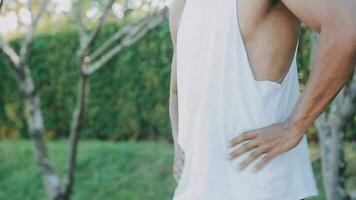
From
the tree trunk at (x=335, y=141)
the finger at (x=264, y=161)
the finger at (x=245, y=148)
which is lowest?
the tree trunk at (x=335, y=141)

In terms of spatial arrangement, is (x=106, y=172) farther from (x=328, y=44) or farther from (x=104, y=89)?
→ (x=328, y=44)

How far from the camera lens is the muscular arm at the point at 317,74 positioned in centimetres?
168

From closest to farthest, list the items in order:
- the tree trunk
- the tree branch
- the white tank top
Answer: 1. the white tank top
2. the tree trunk
3. the tree branch

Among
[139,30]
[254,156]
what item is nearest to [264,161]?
[254,156]

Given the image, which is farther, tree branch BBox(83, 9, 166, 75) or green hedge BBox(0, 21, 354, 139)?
green hedge BBox(0, 21, 354, 139)

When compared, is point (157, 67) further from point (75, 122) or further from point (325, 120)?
point (325, 120)

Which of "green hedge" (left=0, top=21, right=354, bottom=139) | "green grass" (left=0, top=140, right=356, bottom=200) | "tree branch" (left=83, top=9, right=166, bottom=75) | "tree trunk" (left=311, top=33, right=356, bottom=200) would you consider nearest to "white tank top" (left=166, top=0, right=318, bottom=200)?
"tree trunk" (left=311, top=33, right=356, bottom=200)

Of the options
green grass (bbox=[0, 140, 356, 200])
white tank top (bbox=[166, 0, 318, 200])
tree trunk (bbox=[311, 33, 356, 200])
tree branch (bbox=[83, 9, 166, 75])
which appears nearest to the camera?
white tank top (bbox=[166, 0, 318, 200])

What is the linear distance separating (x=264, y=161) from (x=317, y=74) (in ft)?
0.82

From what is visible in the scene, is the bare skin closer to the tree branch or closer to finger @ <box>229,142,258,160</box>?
finger @ <box>229,142,258,160</box>

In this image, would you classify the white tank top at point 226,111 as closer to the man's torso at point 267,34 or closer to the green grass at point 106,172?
the man's torso at point 267,34

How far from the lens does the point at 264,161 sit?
180 centimetres

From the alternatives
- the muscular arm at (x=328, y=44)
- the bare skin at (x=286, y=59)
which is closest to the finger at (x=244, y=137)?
the bare skin at (x=286, y=59)

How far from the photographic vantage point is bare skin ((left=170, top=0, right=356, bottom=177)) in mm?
1702
